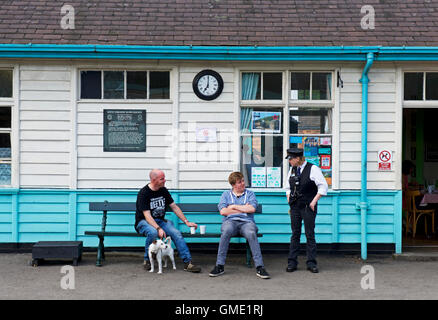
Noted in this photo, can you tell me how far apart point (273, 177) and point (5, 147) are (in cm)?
427

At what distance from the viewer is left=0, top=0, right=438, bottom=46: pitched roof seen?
848 centimetres

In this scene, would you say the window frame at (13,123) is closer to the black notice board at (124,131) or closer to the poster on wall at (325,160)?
the black notice board at (124,131)

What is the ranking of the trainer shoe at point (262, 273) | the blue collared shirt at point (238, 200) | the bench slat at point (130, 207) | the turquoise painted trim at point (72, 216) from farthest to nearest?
the turquoise painted trim at point (72, 216) → the bench slat at point (130, 207) → the blue collared shirt at point (238, 200) → the trainer shoe at point (262, 273)

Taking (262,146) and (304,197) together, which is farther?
(262,146)

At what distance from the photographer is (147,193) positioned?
7.56 metres

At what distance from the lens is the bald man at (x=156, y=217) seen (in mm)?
7469

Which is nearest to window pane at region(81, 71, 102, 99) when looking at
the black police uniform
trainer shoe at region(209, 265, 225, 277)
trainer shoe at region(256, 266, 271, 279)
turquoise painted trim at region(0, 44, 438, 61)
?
turquoise painted trim at region(0, 44, 438, 61)

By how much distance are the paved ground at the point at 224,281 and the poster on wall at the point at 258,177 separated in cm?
115

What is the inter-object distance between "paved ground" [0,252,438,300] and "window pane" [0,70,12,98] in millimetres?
2522

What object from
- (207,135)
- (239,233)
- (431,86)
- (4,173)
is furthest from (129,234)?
(431,86)

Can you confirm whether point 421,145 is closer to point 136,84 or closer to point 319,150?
point 319,150

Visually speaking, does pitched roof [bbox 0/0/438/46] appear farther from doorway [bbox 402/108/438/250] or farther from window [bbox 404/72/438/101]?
doorway [bbox 402/108/438/250]

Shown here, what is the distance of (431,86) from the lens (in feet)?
28.5

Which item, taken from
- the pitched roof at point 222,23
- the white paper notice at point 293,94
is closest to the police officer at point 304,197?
→ the white paper notice at point 293,94
